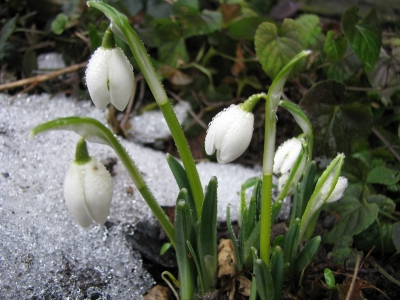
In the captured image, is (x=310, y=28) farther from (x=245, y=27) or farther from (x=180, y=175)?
(x=180, y=175)

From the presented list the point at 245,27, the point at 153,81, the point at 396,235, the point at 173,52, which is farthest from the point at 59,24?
the point at 396,235

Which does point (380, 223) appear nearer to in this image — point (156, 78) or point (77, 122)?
point (156, 78)

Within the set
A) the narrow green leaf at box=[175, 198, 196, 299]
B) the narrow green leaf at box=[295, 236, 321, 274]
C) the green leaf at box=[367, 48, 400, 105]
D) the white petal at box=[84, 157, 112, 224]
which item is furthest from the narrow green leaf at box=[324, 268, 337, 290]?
the green leaf at box=[367, 48, 400, 105]

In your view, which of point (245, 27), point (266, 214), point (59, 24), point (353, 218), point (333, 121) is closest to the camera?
point (266, 214)

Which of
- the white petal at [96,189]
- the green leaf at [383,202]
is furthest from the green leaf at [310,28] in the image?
the white petal at [96,189]

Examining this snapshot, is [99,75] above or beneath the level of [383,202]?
above

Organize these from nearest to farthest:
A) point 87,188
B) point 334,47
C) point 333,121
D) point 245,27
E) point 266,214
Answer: point 87,188 → point 266,214 → point 333,121 → point 334,47 → point 245,27

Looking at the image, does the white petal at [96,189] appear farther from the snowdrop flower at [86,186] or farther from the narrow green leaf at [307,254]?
the narrow green leaf at [307,254]

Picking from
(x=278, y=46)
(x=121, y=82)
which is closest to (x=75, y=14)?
(x=278, y=46)
